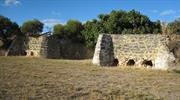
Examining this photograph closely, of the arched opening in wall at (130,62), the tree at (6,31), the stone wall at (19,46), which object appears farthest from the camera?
the tree at (6,31)

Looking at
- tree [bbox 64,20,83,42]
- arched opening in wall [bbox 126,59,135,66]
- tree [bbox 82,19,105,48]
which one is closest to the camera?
arched opening in wall [bbox 126,59,135,66]

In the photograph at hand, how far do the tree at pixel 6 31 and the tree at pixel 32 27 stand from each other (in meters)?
2.91

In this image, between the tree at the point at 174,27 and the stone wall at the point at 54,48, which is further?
the tree at the point at 174,27

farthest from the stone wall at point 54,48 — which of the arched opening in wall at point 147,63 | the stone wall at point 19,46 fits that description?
the arched opening in wall at point 147,63

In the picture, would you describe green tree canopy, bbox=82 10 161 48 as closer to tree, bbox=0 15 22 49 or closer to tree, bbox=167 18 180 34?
tree, bbox=167 18 180 34

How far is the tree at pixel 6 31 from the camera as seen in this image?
1444 inches

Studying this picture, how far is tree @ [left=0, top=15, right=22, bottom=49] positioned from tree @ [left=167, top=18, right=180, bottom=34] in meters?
15.2

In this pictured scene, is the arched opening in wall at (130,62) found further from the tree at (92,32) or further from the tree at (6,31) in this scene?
the tree at (6,31)

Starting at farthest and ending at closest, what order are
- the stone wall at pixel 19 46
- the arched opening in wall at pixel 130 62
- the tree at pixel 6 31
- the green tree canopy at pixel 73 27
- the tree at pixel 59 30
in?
the tree at pixel 59 30 → the green tree canopy at pixel 73 27 → the tree at pixel 6 31 → the stone wall at pixel 19 46 → the arched opening in wall at pixel 130 62

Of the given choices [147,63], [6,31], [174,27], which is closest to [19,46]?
[6,31]

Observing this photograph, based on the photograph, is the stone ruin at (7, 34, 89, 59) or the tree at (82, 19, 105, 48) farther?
the tree at (82, 19, 105, 48)

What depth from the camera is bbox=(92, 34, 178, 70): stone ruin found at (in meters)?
23.7

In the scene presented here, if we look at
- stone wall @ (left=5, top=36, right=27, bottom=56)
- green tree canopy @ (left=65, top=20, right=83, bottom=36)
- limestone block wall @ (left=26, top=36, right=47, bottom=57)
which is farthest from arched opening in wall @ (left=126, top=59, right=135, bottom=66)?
green tree canopy @ (left=65, top=20, right=83, bottom=36)

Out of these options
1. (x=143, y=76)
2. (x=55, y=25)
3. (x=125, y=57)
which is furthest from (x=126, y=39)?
(x=55, y=25)
